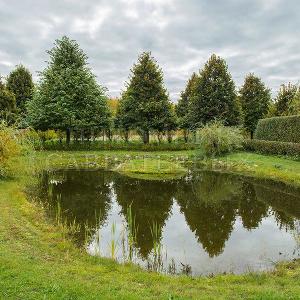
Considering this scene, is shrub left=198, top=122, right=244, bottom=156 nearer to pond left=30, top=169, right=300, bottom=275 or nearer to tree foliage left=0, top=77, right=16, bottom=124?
pond left=30, top=169, right=300, bottom=275

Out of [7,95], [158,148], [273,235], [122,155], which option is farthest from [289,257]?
[7,95]

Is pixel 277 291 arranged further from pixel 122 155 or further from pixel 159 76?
pixel 159 76

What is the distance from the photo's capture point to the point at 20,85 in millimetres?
48562

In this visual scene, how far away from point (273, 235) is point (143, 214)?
185 inches

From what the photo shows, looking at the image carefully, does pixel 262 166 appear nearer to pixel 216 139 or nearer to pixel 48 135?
pixel 216 139

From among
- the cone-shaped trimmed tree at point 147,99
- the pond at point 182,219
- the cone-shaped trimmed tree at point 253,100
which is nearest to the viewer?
the pond at point 182,219

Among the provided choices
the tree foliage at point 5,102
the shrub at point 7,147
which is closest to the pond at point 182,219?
the shrub at point 7,147

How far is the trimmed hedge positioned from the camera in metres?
25.7

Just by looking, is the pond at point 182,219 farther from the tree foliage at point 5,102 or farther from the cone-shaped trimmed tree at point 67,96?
the tree foliage at point 5,102

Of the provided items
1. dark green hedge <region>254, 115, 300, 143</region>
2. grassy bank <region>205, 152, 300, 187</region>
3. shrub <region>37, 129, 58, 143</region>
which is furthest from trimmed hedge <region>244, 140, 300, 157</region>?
shrub <region>37, 129, 58, 143</region>

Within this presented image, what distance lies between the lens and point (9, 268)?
7191 millimetres

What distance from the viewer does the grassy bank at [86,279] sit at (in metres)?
6.32

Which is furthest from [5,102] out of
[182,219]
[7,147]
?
[182,219]

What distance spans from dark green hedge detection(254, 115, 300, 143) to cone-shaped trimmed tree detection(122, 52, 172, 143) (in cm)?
1024
